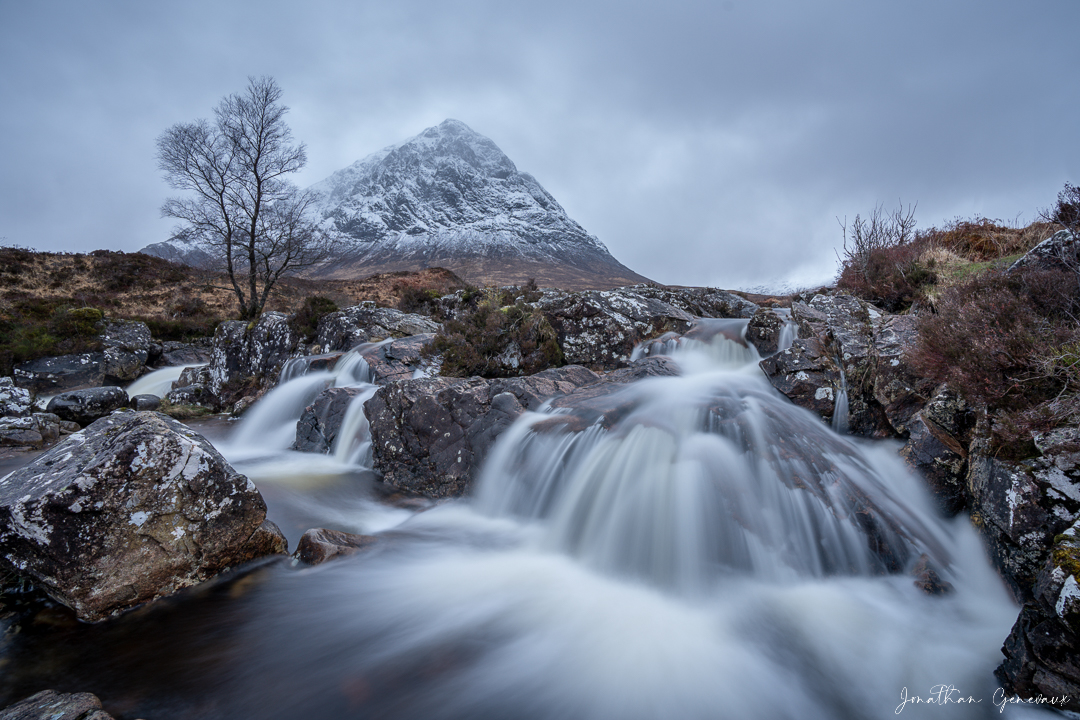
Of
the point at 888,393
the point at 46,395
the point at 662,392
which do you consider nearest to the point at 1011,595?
the point at 888,393

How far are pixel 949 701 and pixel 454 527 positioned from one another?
4718mm

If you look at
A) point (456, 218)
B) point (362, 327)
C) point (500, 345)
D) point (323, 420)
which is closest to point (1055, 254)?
point (500, 345)

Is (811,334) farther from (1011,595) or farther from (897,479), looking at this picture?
(1011,595)

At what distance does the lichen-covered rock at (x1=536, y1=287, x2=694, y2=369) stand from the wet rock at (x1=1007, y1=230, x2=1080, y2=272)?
5.85m

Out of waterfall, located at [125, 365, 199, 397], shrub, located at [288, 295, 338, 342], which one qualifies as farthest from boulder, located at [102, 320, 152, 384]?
shrub, located at [288, 295, 338, 342]

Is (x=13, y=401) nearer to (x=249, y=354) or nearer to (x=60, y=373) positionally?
(x=60, y=373)

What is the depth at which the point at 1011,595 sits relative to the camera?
343cm

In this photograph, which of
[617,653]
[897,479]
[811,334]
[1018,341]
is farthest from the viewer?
[811,334]

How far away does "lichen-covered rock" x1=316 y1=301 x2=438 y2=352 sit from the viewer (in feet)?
40.0

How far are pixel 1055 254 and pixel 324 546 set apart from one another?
9375mm

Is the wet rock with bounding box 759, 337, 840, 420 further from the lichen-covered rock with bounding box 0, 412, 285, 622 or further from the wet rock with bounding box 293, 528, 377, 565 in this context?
the lichen-covered rock with bounding box 0, 412, 285, 622

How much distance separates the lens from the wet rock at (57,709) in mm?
2240

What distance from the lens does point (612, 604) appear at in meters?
3.92

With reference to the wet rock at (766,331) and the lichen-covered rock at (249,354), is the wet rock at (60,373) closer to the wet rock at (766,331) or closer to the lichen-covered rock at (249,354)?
the lichen-covered rock at (249,354)
